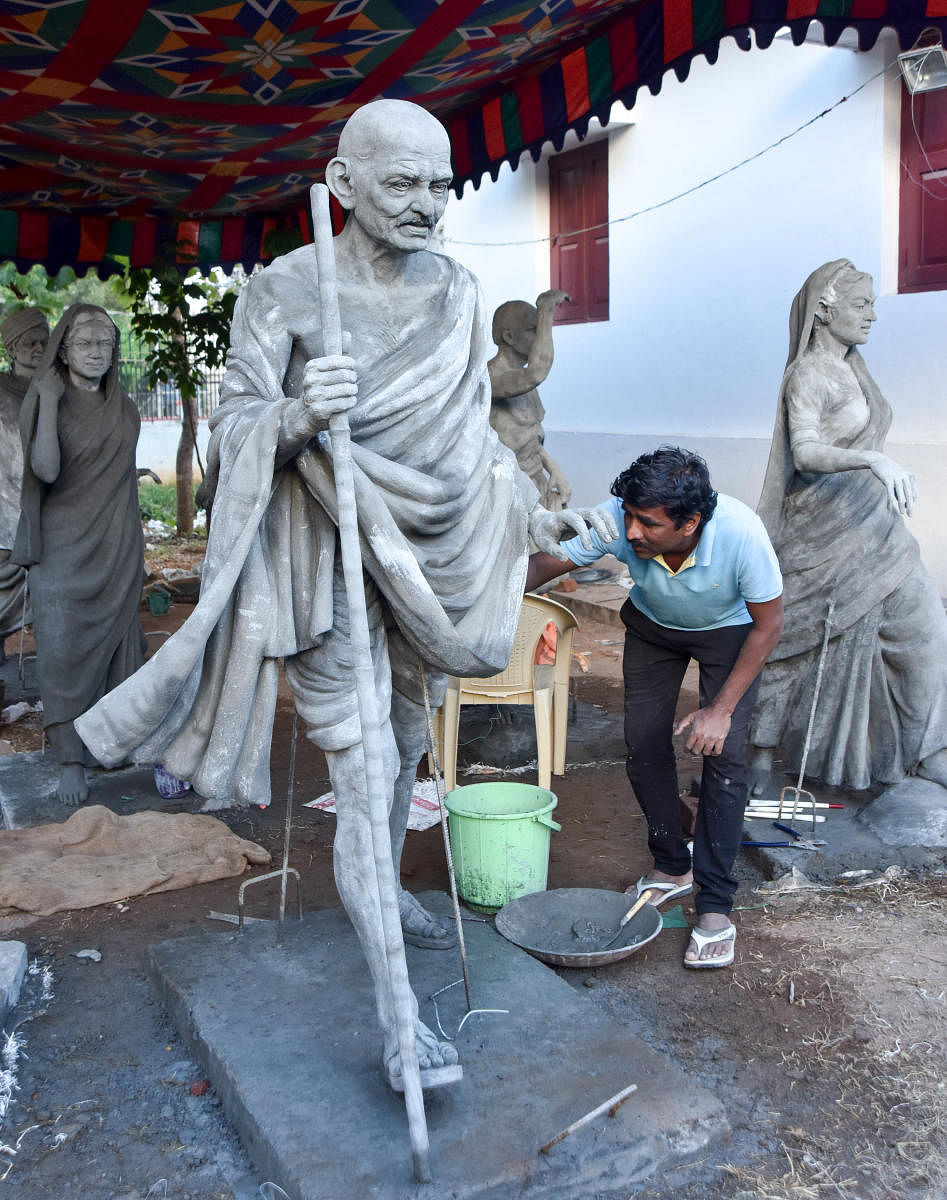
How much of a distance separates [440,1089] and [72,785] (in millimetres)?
2846

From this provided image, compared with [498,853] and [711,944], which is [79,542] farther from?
[711,944]

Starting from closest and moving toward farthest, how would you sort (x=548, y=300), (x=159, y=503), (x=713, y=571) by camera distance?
1. (x=713, y=571)
2. (x=548, y=300)
3. (x=159, y=503)

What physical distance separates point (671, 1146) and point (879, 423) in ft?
9.84

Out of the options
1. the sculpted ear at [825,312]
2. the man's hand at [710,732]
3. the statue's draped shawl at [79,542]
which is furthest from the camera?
the statue's draped shawl at [79,542]

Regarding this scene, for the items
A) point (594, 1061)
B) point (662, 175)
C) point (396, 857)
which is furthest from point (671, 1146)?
point (662, 175)

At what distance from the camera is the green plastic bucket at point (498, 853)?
12.4 feet

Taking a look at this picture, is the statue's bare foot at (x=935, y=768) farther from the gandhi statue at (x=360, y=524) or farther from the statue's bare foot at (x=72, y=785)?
the statue's bare foot at (x=72, y=785)

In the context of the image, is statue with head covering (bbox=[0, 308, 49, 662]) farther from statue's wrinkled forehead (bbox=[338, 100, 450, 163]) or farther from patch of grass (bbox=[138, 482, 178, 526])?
patch of grass (bbox=[138, 482, 178, 526])

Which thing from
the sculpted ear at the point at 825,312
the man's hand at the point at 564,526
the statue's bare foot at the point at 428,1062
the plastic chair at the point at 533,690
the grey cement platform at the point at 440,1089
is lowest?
the grey cement platform at the point at 440,1089

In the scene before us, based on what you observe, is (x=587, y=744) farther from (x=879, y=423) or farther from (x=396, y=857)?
(x=396, y=857)

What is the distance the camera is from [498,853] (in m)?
3.79

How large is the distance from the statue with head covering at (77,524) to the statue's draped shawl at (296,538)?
246cm

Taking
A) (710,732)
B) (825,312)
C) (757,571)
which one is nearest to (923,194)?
(825,312)

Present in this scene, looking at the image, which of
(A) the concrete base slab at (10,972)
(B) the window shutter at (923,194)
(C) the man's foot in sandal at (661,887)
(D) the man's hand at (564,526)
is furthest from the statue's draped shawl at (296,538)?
(B) the window shutter at (923,194)
